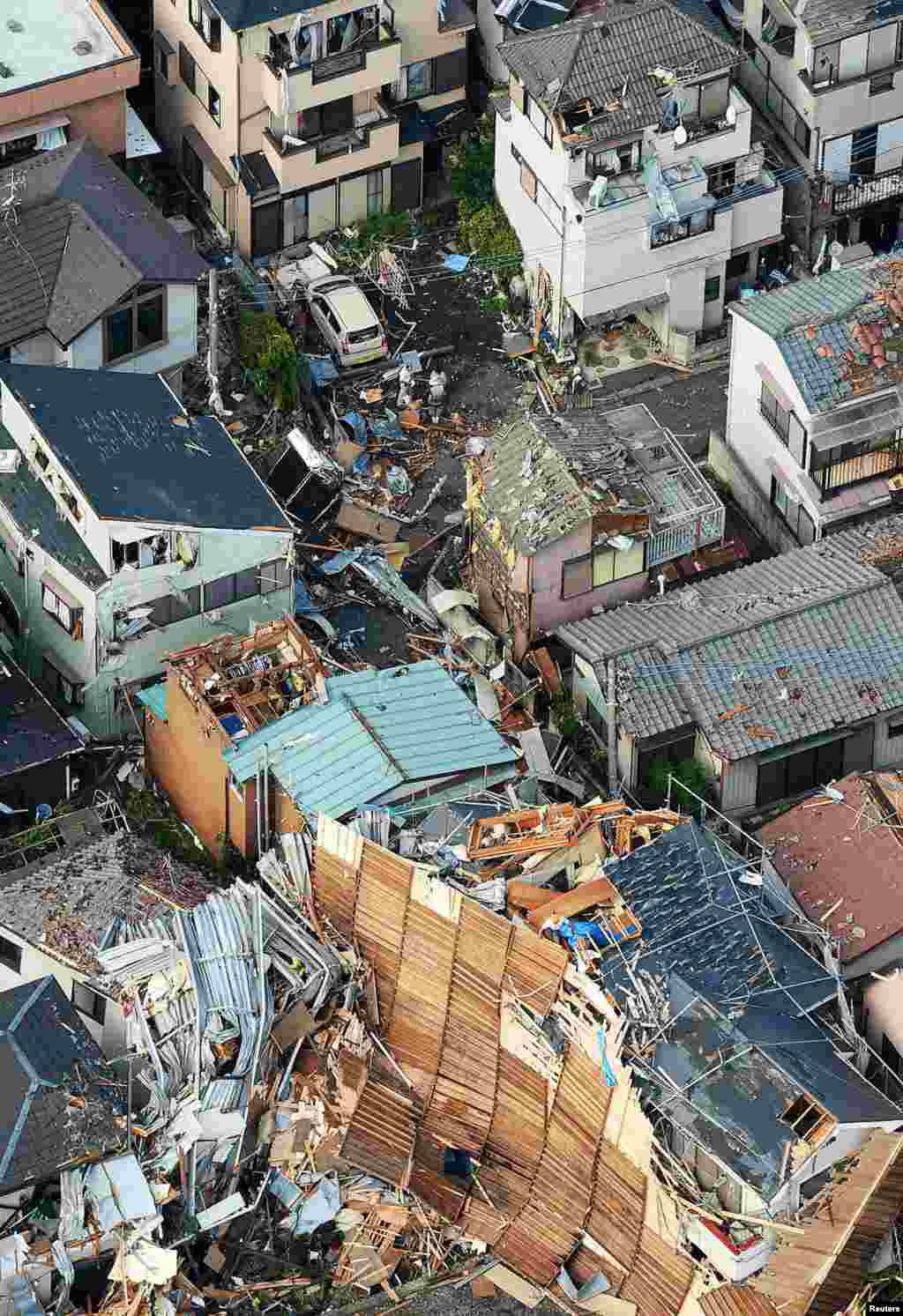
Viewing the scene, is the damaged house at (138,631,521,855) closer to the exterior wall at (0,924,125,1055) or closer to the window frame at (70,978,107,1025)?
the window frame at (70,978,107,1025)

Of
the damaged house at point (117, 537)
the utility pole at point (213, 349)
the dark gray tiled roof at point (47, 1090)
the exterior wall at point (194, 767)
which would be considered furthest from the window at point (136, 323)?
the dark gray tiled roof at point (47, 1090)

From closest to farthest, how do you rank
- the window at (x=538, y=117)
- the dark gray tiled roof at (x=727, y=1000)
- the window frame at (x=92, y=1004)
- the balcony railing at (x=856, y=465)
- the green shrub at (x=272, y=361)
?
the dark gray tiled roof at (x=727, y=1000)
the window frame at (x=92, y=1004)
the balcony railing at (x=856, y=465)
the green shrub at (x=272, y=361)
the window at (x=538, y=117)

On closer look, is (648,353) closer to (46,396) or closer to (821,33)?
(821,33)

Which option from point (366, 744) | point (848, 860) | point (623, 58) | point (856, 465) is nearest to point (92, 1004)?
point (366, 744)

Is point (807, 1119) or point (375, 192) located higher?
point (375, 192)

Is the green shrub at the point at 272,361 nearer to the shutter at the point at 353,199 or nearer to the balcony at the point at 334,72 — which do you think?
the shutter at the point at 353,199

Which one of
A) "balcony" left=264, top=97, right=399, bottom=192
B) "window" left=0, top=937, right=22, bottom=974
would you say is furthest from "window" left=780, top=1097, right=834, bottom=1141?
"balcony" left=264, top=97, right=399, bottom=192

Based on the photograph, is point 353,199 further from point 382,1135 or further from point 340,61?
point 382,1135
